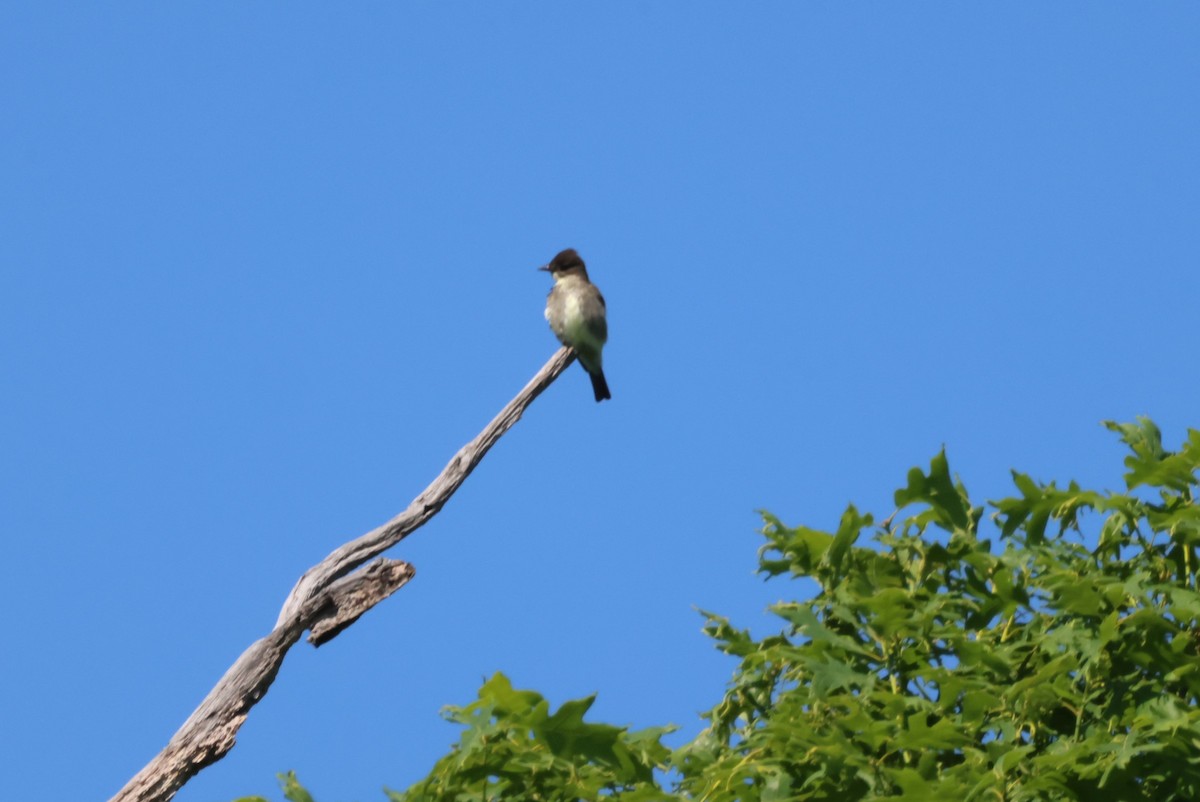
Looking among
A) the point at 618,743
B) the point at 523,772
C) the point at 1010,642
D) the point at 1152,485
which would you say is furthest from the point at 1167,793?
the point at 523,772

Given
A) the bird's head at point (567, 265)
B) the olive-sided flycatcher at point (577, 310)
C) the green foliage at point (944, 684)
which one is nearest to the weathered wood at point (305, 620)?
the green foliage at point (944, 684)

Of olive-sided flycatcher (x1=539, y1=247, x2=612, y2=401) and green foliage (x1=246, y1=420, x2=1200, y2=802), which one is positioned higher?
olive-sided flycatcher (x1=539, y1=247, x2=612, y2=401)

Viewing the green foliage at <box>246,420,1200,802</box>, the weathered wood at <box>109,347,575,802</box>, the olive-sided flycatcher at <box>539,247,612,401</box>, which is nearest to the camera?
the green foliage at <box>246,420,1200,802</box>

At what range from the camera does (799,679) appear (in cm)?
523

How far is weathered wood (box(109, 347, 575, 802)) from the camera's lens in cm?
726

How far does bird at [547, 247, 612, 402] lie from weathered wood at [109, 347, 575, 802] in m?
7.01

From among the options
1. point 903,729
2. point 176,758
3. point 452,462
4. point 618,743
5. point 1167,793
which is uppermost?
point 452,462

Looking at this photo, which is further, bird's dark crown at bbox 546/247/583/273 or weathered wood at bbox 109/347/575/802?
bird's dark crown at bbox 546/247/583/273

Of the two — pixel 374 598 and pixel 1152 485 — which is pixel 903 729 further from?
pixel 374 598

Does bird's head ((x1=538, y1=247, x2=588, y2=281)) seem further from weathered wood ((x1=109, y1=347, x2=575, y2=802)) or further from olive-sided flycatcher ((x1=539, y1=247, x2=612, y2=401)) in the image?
weathered wood ((x1=109, y1=347, x2=575, y2=802))

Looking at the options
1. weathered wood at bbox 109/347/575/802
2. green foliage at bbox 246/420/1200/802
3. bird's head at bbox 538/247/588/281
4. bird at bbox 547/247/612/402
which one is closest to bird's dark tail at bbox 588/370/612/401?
bird at bbox 547/247/612/402

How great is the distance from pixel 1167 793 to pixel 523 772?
78.0 inches

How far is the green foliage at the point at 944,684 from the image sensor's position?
4559mm

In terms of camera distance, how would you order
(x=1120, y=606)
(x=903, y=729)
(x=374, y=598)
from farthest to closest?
(x=374, y=598) → (x=1120, y=606) → (x=903, y=729)
